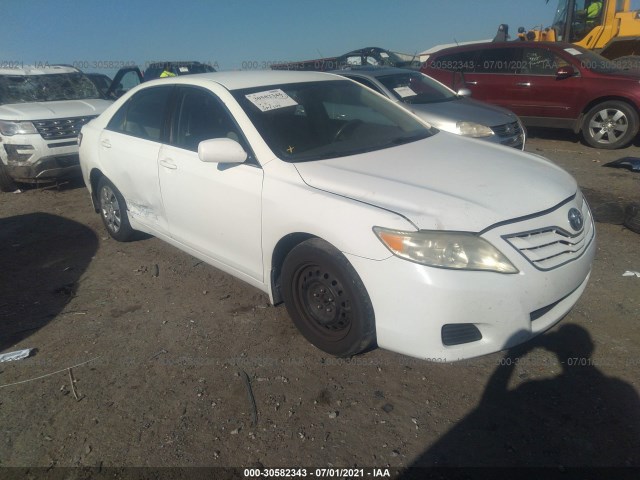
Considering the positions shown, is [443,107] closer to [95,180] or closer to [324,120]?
[324,120]

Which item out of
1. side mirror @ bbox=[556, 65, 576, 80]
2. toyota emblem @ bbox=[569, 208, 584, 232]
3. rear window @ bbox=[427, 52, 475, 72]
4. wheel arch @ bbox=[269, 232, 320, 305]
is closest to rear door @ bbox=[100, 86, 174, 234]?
wheel arch @ bbox=[269, 232, 320, 305]

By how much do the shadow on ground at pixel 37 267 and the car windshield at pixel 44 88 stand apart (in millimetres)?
2317

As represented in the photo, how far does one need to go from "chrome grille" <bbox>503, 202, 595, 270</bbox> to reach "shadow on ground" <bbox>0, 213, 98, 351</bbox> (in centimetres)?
328

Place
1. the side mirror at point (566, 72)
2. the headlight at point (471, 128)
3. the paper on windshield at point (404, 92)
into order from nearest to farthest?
the headlight at point (471, 128), the paper on windshield at point (404, 92), the side mirror at point (566, 72)

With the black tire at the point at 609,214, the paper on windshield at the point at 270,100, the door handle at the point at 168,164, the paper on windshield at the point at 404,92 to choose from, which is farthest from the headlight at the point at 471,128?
the door handle at the point at 168,164

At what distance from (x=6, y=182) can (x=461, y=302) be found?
7.11m

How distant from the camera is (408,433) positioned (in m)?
2.30

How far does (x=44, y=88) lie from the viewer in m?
7.40

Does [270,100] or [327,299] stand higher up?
A: [270,100]

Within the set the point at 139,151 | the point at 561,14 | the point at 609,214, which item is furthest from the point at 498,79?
the point at 139,151

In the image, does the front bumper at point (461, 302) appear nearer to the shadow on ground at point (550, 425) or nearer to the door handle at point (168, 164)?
the shadow on ground at point (550, 425)

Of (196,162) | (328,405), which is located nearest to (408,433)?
(328,405)

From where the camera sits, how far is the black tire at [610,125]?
25.1ft

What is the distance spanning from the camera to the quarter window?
12.7 ft
